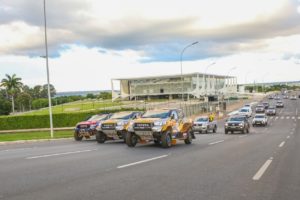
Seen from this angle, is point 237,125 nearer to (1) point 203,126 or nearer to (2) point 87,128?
(1) point 203,126

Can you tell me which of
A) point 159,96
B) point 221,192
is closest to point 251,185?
point 221,192

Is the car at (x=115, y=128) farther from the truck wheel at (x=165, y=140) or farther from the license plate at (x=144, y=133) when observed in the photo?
the truck wheel at (x=165, y=140)

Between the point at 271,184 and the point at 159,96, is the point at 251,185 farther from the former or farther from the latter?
the point at 159,96

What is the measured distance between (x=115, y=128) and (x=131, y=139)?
332 cm

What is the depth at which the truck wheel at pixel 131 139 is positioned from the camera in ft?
59.7

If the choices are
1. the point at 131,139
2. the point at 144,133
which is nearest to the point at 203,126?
the point at 131,139

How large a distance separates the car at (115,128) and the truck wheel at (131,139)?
2.43 m

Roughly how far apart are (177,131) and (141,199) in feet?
38.8

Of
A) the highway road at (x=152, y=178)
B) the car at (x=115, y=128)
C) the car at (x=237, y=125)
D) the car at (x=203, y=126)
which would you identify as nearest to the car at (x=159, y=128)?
the car at (x=115, y=128)

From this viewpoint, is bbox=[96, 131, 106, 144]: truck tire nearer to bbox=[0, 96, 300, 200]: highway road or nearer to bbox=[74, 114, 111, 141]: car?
bbox=[74, 114, 111, 141]: car

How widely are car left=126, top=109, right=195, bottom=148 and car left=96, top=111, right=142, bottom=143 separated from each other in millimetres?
2021

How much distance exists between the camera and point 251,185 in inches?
330

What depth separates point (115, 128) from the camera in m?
21.5

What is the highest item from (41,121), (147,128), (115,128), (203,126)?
(147,128)
